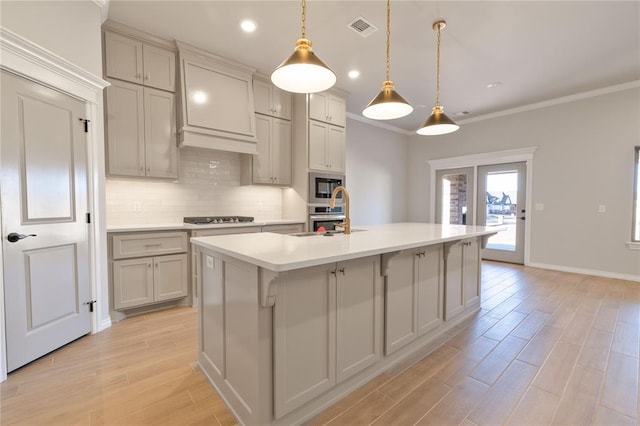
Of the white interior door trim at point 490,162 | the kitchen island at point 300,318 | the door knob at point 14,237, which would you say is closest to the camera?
the kitchen island at point 300,318

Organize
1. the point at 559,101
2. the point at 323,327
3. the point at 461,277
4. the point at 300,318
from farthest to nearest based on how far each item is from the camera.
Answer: the point at 559,101, the point at 461,277, the point at 323,327, the point at 300,318

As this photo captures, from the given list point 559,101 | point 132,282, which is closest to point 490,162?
point 559,101

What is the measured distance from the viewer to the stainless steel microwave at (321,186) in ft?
13.4

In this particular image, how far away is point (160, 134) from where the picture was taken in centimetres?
315

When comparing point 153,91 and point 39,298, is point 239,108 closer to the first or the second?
point 153,91

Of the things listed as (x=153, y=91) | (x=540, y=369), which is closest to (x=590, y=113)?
(x=540, y=369)

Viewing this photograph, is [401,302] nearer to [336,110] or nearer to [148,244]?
[148,244]

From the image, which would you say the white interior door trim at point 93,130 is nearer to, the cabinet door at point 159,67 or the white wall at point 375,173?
the cabinet door at point 159,67

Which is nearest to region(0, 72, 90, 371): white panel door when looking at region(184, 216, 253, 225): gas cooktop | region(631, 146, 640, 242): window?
region(184, 216, 253, 225): gas cooktop

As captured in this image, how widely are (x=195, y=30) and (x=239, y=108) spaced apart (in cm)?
92

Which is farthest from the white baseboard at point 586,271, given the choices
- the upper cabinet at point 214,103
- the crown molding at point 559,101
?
the upper cabinet at point 214,103

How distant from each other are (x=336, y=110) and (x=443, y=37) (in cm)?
177

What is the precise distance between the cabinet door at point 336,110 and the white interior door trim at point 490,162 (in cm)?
301

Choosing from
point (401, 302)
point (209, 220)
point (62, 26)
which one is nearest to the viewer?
point (401, 302)
